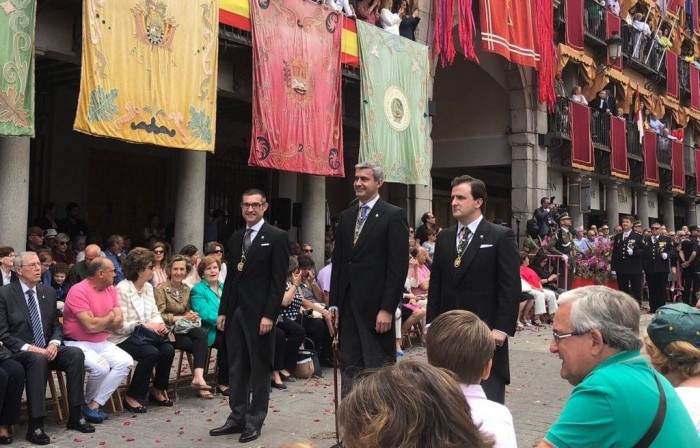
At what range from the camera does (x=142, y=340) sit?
22.4 feet

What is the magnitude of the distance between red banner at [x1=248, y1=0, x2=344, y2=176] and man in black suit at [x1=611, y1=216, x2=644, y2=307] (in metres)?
7.33

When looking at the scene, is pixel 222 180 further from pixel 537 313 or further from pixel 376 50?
pixel 537 313

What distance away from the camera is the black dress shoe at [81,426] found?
5.86 meters

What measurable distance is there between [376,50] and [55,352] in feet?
32.3

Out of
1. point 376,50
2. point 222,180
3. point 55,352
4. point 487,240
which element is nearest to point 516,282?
point 487,240

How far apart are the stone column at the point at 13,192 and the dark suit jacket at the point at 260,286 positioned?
192 inches

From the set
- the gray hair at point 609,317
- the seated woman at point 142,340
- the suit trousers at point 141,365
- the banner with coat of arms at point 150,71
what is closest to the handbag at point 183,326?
the seated woman at point 142,340

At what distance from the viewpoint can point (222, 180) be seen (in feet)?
57.9

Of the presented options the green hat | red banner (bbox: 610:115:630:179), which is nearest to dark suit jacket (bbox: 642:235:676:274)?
red banner (bbox: 610:115:630:179)

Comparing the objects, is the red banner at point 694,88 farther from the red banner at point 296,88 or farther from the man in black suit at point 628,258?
the red banner at point 296,88

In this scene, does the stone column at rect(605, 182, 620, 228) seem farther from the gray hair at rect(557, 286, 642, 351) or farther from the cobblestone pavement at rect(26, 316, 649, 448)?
the gray hair at rect(557, 286, 642, 351)

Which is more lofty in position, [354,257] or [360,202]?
[360,202]

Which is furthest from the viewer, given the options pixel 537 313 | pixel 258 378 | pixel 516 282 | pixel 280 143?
pixel 537 313

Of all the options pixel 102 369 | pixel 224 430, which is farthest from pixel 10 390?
pixel 224 430
